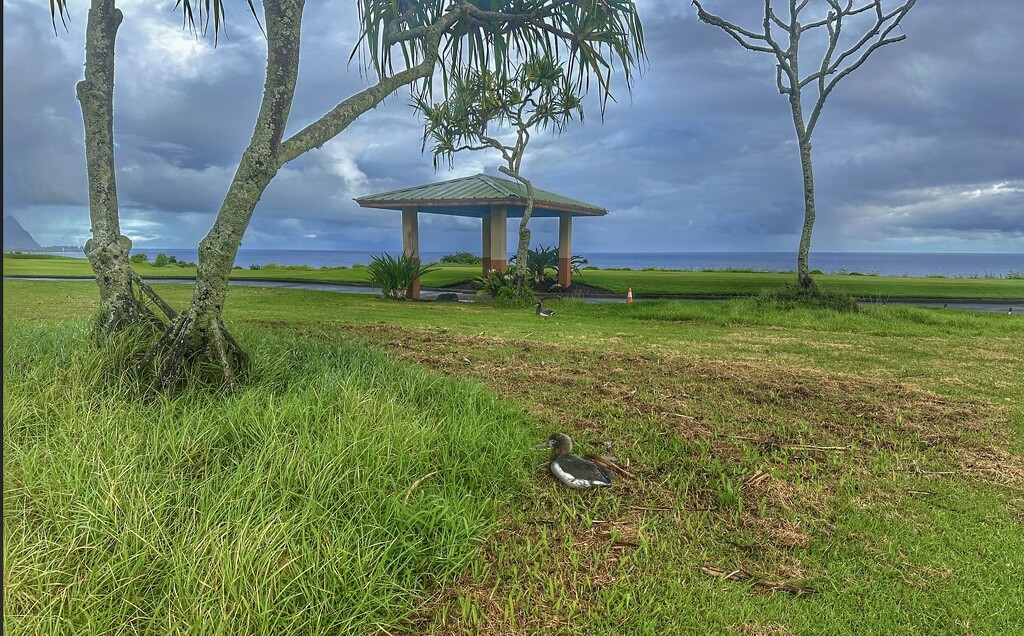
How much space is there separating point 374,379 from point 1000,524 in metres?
3.83

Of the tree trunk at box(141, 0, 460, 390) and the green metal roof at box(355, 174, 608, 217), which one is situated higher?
the green metal roof at box(355, 174, 608, 217)

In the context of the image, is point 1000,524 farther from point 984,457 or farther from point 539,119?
point 539,119

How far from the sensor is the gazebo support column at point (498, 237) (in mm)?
14703

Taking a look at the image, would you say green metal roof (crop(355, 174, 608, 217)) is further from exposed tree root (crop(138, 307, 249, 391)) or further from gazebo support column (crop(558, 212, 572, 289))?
exposed tree root (crop(138, 307, 249, 391))

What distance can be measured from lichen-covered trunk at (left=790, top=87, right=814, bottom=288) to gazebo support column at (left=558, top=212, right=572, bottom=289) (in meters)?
7.26

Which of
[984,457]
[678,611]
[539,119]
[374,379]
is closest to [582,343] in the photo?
[374,379]

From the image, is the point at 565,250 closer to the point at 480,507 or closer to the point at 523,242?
the point at 523,242

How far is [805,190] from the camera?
→ 12.2 m

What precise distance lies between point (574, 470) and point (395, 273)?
466 inches

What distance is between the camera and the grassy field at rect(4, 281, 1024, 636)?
6.74 feet

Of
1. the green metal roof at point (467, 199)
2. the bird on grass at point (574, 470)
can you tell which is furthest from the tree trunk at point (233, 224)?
the green metal roof at point (467, 199)

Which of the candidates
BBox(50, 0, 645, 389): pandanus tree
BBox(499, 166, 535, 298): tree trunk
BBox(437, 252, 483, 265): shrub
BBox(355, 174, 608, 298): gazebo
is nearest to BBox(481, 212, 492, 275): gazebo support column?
BBox(355, 174, 608, 298): gazebo

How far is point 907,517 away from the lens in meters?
2.97

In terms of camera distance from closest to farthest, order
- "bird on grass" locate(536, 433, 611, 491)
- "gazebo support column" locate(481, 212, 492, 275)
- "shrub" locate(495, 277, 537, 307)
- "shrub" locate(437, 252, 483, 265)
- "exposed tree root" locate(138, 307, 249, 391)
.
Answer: "bird on grass" locate(536, 433, 611, 491)
"exposed tree root" locate(138, 307, 249, 391)
"shrub" locate(495, 277, 537, 307)
"gazebo support column" locate(481, 212, 492, 275)
"shrub" locate(437, 252, 483, 265)
